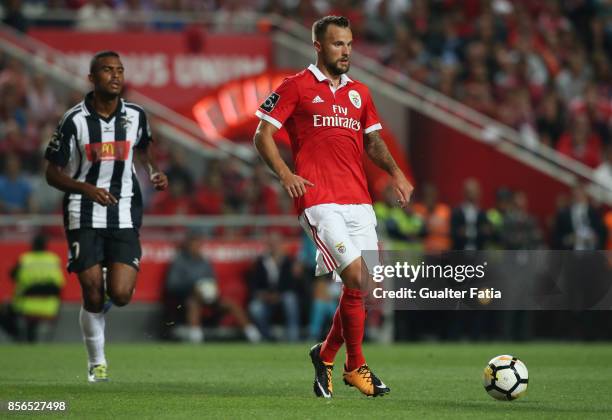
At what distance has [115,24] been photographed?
22.9m

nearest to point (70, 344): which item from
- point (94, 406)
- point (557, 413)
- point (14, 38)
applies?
point (14, 38)

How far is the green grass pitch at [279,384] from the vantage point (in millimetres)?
7867

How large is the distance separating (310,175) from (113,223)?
6.63 feet

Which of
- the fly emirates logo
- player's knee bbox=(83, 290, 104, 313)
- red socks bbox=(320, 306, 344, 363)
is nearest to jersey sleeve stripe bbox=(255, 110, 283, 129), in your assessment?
the fly emirates logo

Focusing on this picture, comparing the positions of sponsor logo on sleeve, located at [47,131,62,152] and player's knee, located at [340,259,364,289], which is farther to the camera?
sponsor logo on sleeve, located at [47,131,62,152]

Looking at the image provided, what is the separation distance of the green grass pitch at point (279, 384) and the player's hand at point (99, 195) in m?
1.33

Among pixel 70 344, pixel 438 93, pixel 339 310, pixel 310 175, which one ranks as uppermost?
pixel 438 93

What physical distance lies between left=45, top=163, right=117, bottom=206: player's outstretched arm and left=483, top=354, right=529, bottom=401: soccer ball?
3.00 m

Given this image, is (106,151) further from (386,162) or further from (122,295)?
(386,162)

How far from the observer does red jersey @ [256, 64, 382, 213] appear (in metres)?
8.59

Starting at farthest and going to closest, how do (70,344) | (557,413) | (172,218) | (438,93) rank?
(438,93) → (172,218) → (70,344) → (557,413)

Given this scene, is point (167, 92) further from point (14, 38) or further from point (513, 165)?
point (513, 165)

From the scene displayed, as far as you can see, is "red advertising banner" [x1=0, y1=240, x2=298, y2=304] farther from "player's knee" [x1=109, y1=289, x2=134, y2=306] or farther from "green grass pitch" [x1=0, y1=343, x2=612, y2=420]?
"player's knee" [x1=109, y1=289, x2=134, y2=306]

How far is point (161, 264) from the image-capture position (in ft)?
60.4
